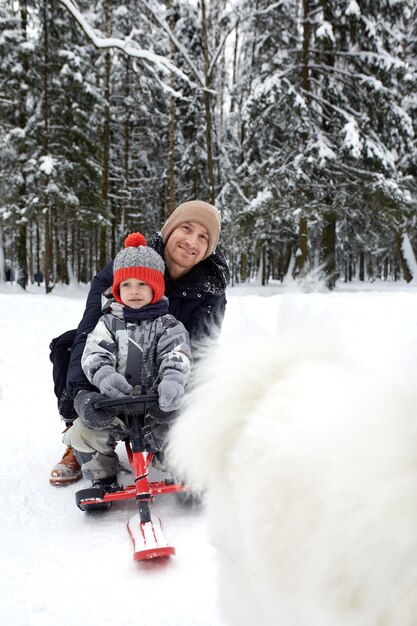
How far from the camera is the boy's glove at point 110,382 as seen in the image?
2.58m

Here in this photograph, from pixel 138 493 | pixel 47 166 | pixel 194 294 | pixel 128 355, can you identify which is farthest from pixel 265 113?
pixel 138 493

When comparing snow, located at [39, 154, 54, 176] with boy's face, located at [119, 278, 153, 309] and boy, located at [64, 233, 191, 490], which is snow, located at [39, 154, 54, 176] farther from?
boy's face, located at [119, 278, 153, 309]

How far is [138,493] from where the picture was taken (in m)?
2.45

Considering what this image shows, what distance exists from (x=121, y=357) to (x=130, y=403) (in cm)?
43

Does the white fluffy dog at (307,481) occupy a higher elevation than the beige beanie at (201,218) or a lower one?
lower

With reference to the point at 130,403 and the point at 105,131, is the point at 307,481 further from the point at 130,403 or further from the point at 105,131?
the point at 105,131

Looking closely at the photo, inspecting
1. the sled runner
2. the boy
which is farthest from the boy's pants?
the sled runner

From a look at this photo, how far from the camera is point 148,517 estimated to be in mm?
2354

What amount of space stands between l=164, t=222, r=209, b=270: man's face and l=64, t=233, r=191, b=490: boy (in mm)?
338

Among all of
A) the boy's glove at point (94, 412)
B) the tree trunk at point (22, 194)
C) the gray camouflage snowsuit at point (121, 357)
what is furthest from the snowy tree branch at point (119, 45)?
the tree trunk at point (22, 194)

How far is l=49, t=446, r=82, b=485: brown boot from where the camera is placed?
10.2 feet

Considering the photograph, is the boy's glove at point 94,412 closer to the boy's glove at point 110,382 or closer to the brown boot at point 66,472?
the boy's glove at point 110,382

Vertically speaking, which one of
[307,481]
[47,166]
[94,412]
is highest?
[47,166]

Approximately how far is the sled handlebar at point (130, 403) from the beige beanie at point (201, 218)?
1.28m
